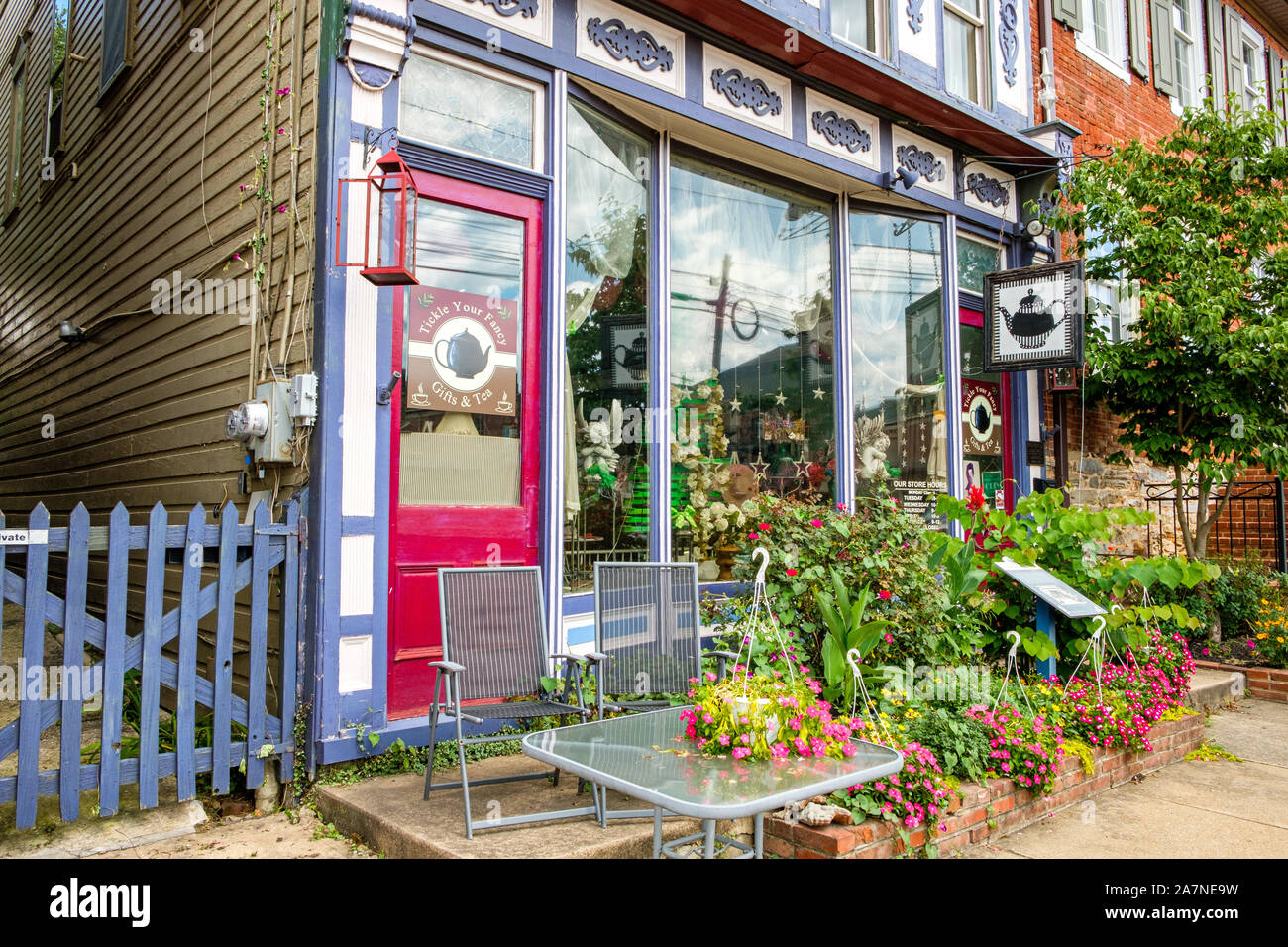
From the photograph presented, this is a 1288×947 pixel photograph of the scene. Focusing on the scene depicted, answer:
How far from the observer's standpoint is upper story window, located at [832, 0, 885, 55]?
22.9 ft

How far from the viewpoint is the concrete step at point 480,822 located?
3.24m

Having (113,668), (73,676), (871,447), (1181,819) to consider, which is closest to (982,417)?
(871,447)

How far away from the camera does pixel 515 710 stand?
12.1 ft

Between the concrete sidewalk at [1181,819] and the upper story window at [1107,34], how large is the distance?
7.17 metres

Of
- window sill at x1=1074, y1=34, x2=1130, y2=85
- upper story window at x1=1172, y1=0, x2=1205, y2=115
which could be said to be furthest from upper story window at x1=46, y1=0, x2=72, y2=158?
upper story window at x1=1172, y1=0, x2=1205, y2=115

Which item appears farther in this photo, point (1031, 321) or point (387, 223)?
point (1031, 321)

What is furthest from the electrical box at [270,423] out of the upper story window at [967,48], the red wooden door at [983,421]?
the upper story window at [967,48]

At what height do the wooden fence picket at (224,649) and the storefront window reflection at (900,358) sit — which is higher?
the storefront window reflection at (900,358)

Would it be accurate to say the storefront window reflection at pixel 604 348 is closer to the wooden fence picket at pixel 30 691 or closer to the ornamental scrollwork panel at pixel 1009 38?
the wooden fence picket at pixel 30 691

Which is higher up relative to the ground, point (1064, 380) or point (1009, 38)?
point (1009, 38)

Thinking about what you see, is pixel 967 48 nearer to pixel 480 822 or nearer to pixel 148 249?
pixel 148 249

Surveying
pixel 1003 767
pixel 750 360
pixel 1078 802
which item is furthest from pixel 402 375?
pixel 1078 802

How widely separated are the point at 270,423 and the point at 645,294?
2.47 m

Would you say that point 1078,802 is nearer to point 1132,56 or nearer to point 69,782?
point 69,782
